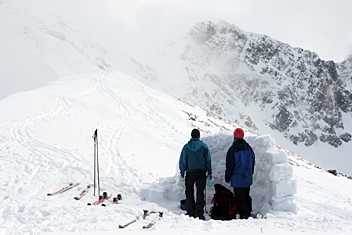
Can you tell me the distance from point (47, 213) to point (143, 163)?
208 inches

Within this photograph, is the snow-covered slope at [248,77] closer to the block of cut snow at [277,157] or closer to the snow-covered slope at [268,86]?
the snow-covered slope at [268,86]

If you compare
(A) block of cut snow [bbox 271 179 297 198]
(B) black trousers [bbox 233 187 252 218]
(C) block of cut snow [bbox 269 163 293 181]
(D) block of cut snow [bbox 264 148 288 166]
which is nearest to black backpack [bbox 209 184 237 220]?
(B) black trousers [bbox 233 187 252 218]

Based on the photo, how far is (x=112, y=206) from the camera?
626cm

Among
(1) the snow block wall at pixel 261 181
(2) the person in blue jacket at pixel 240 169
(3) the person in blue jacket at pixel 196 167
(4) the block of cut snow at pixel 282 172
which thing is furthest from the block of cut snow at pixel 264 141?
(3) the person in blue jacket at pixel 196 167

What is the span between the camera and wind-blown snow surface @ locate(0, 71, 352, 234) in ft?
16.3

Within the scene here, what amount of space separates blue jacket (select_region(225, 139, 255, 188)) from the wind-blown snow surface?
2.32 feet

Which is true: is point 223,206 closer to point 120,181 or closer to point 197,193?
point 197,193

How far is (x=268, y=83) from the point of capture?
135375mm

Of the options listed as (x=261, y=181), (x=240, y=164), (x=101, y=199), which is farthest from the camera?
(x=261, y=181)

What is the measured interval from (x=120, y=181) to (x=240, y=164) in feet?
10.9

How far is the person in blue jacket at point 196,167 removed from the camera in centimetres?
657

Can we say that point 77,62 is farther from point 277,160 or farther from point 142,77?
point 277,160

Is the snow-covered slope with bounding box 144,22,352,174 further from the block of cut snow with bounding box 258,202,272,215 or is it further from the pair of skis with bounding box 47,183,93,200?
the block of cut snow with bounding box 258,202,272,215

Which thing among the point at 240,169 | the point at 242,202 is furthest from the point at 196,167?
the point at 242,202
